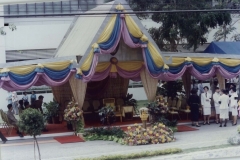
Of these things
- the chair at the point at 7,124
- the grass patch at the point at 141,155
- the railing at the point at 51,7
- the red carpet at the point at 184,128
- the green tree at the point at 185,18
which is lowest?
the grass patch at the point at 141,155

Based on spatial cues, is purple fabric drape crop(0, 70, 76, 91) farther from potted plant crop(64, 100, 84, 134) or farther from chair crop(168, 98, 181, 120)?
chair crop(168, 98, 181, 120)

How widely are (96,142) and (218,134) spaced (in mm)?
4506

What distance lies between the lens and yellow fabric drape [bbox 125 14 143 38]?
17.8 m

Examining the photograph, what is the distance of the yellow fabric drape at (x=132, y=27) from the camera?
17.8 m

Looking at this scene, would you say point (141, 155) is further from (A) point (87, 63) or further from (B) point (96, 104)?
(B) point (96, 104)

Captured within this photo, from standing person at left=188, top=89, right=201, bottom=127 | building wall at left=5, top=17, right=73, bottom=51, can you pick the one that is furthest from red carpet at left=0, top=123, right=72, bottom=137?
building wall at left=5, top=17, right=73, bottom=51

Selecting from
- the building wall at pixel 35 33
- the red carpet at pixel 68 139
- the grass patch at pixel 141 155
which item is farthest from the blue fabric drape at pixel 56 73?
the building wall at pixel 35 33

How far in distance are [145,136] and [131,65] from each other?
357cm

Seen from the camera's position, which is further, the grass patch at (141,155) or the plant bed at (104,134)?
the plant bed at (104,134)

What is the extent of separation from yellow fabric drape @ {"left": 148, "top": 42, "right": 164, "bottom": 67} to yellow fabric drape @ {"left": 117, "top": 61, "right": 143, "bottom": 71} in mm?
874

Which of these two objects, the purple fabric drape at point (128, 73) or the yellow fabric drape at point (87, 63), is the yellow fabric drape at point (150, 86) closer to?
the purple fabric drape at point (128, 73)

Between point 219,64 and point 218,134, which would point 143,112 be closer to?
point 218,134

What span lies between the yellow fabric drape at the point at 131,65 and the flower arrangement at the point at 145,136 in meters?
2.99

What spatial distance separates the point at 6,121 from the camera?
736 inches
